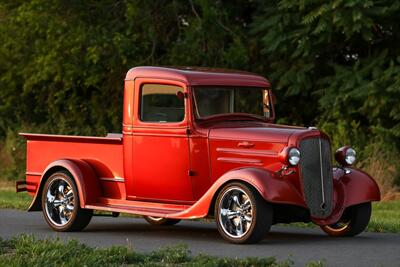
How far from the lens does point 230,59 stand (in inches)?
997

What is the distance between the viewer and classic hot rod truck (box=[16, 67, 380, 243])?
1189 centimetres

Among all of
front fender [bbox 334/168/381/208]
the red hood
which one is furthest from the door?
front fender [bbox 334/168/381/208]

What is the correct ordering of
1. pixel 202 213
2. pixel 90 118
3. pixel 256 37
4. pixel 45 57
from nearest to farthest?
pixel 202 213, pixel 256 37, pixel 45 57, pixel 90 118

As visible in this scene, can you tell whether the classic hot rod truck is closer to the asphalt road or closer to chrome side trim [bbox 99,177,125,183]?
chrome side trim [bbox 99,177,125,183]

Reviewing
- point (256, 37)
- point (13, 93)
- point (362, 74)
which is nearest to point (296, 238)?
point (362, 74)

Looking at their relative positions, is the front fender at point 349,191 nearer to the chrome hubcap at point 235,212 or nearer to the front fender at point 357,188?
the front fender at point 357,188

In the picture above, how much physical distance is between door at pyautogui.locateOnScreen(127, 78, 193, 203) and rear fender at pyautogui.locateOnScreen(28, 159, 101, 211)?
50 centimetres

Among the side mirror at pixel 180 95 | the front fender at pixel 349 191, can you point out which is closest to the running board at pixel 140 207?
the side mirror at pixel 180 95

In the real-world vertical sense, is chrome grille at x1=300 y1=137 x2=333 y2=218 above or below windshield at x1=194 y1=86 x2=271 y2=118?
below

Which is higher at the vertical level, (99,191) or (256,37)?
(256,37)

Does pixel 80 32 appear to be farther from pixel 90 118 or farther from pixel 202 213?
pixel 202 213

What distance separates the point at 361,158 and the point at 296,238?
10.1m

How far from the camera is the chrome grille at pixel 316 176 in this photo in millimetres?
12047

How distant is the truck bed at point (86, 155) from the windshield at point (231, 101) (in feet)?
3.88
